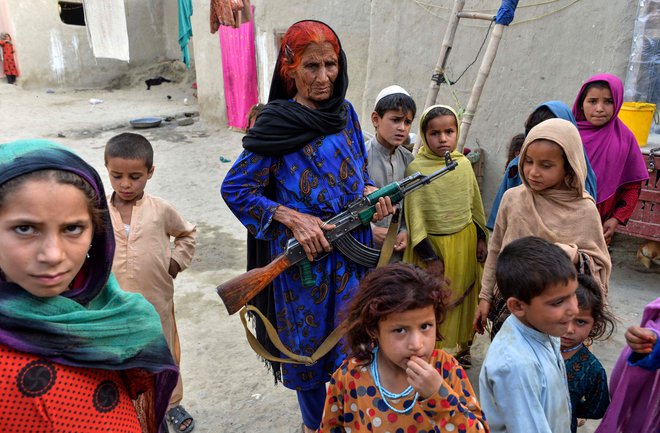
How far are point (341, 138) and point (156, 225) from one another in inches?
39.7

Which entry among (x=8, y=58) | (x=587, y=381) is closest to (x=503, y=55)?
(x=587, y=381)

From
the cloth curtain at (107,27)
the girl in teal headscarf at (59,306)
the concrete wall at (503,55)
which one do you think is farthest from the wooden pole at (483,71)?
the cloth curtain at (107,27)

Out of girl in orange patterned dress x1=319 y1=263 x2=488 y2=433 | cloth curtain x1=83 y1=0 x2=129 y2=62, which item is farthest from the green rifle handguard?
Answer: cloth curtain x1=83 y1=0 x2=129 y2=62

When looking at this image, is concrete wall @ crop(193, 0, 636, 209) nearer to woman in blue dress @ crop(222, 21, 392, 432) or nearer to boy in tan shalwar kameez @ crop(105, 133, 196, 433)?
woman in blue dress @ crop(222, 21, 392, 432)

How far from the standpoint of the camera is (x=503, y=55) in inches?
208

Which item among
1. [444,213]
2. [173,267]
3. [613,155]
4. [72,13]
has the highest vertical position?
[72,13]

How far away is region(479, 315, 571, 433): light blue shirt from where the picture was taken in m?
1.67

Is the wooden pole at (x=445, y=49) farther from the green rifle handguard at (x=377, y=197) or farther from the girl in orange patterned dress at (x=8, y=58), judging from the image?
the girl in orange patterned dress at (x=8, y=58)

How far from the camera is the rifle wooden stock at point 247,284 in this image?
2285 millimetres

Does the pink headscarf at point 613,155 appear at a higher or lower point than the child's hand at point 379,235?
higher

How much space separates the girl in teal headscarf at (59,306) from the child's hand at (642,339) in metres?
1.60

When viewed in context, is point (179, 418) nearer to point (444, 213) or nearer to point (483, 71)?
point (444, 213)

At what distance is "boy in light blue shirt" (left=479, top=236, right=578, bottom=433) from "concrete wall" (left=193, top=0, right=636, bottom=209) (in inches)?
146

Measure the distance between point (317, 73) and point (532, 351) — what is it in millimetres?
1384
